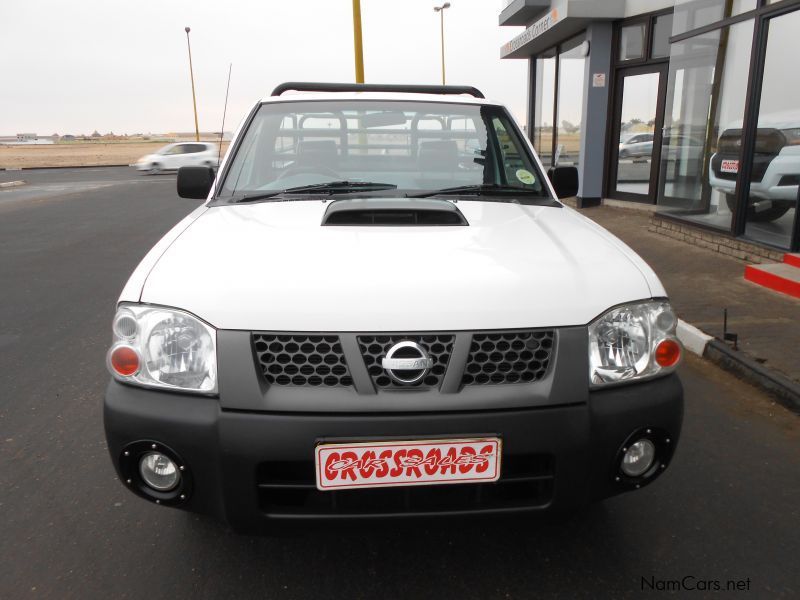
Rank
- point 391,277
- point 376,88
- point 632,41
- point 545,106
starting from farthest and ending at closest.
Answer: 1. point 545,106
2. point 632,41
3. point 376,88
4. point 391,277

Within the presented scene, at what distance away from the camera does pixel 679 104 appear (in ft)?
34.2

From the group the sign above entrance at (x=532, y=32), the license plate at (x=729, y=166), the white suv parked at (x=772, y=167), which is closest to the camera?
the white suv parked at (x=772, y=167)

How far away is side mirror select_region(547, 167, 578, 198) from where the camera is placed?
3.43 metres

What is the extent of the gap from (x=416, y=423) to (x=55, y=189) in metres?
23.0

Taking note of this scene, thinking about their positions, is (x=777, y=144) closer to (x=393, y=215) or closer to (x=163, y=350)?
(x=393, y=215)

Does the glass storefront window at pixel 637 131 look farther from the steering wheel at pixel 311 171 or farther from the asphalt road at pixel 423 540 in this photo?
the steering wheel at pixel 311 171

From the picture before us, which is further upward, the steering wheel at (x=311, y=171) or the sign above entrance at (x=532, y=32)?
the sign above entrance at (x=532, y=32)

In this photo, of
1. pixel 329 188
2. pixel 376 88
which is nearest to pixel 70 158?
pixel 376 88

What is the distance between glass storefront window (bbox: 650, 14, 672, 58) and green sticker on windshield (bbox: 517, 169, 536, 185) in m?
9.94

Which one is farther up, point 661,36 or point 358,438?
point 661,36

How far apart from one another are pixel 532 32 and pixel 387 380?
14901mm

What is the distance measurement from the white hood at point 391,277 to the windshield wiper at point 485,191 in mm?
496

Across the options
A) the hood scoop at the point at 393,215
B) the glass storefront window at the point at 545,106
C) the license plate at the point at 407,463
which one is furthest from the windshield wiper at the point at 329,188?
the glass storefront window at the point at 545,106

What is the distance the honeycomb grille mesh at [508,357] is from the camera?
191cm
